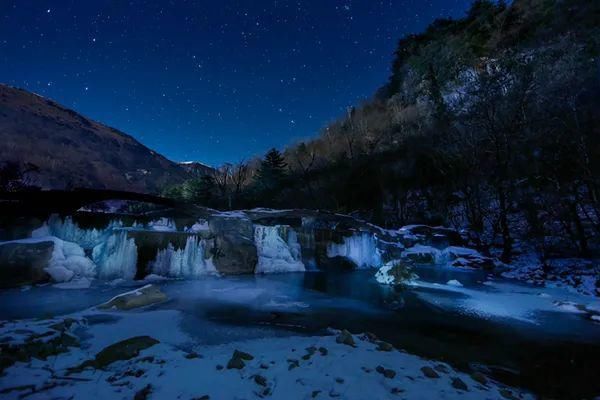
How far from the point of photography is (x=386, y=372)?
387 cm

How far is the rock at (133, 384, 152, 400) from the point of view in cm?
311

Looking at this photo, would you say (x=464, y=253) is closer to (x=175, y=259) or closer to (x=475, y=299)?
(x=475, y=299)

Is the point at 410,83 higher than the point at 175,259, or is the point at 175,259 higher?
the point at 410,83

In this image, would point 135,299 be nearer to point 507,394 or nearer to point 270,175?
point 507,394

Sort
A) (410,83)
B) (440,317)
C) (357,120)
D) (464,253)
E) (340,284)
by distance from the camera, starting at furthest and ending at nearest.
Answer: (357,120) → (410,83) → (464,253) → (340,284) → (440,317)

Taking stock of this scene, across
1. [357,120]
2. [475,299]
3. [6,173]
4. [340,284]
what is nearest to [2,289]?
[340,284]

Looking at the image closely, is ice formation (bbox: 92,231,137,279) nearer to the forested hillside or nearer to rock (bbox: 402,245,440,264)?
rock (bbox: 402,245,440,264)

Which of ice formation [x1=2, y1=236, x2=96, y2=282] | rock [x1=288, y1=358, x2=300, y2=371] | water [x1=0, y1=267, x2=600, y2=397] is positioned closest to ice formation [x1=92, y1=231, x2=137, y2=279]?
ice formation [x1=2, y1=236, x2=96, y2=282]

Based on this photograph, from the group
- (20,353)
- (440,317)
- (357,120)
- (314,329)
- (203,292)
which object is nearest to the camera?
(20,353)

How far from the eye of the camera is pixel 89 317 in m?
6.46

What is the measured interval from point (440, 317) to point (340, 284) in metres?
5.82

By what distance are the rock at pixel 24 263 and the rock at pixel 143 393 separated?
10141 mm

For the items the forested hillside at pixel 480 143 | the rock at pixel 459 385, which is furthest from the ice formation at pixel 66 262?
the forested hillside at pixel 480 143

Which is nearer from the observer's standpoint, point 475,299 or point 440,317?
point 440,317
